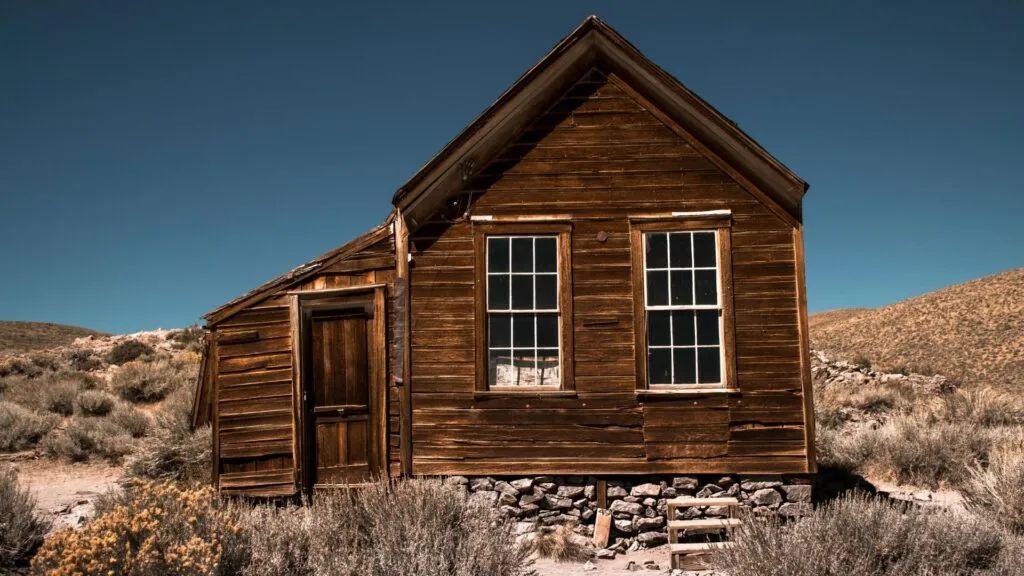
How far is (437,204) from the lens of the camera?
8305 mm

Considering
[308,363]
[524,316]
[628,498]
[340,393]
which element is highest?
[524,316]

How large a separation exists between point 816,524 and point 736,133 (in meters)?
4.25

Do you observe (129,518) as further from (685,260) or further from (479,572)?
(685,260)

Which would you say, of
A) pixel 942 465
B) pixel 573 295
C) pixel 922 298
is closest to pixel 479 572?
pixel 573 295

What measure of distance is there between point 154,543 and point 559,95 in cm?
618

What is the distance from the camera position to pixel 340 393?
333 inches

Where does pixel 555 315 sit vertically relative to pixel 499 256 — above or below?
below

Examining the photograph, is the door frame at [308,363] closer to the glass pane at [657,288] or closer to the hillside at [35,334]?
the glass pane at [657,288]

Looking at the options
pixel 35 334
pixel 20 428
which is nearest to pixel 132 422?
pixel 20 428

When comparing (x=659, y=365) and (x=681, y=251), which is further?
(x=681, y=251)

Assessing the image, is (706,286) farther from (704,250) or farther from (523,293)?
(523,293)

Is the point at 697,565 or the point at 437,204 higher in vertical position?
the point at 437,204

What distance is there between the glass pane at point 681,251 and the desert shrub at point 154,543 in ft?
17.4

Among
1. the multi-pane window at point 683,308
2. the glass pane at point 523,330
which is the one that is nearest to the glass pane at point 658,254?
the multi-pane window at point 683,308
